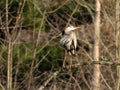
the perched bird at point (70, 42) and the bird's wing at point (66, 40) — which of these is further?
the bird's wing at point (66, 40)

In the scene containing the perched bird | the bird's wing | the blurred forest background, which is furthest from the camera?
the blurred forest background

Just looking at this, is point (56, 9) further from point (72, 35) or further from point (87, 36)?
point (72, 35)

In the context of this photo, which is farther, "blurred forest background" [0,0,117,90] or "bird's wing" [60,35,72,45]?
"blurred forest background" [0,0,117,90]

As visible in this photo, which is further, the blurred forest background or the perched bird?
the blurred forest background

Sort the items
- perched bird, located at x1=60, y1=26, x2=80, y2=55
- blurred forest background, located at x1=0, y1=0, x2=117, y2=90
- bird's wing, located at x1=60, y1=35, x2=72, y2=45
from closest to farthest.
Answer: perched bird, located at x1=60, y1=26, x2=80, y2=55 < bird's wing, located at x1=60, y1=35, x2=72, y2=45 < blurred forest background, located at x1=0, y1=0, x2=117, y2=90

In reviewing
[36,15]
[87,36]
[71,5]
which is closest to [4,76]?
[36,15]

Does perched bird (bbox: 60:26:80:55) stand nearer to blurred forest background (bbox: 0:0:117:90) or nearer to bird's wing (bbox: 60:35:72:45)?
bird's wing (bbox: 60:35:72:45)

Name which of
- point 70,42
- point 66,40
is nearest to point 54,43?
point 66,40

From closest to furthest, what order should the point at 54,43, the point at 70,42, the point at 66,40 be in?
the point at 70,42 < the point at 66,40 < the point at 54,43

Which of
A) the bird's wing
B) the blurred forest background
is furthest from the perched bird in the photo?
the blurred forest background

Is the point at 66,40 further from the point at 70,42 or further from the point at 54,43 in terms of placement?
the point at 54,43

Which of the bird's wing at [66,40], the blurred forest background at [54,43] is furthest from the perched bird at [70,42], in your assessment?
the blurred forest background at [54,43]

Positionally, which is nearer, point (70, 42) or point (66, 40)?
point (70, 42)

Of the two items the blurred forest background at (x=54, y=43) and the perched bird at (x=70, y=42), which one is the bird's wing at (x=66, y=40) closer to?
the perched bird at (x=70, y=42)
